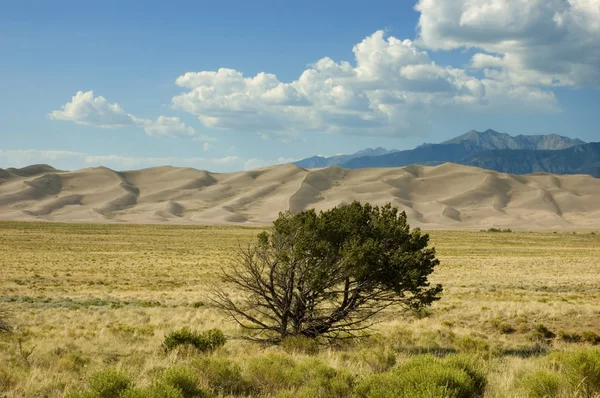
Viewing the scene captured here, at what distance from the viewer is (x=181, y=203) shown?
652 feet

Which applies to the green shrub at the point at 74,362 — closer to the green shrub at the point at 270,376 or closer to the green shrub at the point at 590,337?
the green shrub at the point at 270,376

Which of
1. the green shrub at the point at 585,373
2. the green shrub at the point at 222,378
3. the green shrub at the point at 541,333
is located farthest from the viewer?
the green shrub at the point at 541,333

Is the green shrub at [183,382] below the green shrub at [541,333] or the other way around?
the other way around

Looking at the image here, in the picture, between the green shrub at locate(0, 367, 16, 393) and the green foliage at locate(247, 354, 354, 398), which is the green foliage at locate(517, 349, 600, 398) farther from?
the green shrub at locate(0, 367, 16, 393)

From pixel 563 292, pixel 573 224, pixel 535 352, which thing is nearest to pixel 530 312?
pixel 535 352

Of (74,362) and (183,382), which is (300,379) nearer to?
(183,382)

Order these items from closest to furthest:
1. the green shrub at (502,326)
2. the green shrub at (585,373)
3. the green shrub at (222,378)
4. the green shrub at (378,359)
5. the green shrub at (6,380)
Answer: the green shrub at (585,373)
the green shrub at (6,380)
the green shrub at (222,378)
the green shrub at (378,359)
the green shrub at (502,326)

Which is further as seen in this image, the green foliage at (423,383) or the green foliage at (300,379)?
the green foliage at (300,379)

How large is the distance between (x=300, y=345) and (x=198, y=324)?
26.2 feet

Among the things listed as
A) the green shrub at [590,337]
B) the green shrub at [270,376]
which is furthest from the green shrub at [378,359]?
the green shrub at [590,337]

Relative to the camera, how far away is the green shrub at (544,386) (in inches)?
293

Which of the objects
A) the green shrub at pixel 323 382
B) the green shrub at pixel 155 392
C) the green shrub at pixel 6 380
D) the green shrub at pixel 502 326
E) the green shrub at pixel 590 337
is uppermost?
the green shrub at pixel 155 392

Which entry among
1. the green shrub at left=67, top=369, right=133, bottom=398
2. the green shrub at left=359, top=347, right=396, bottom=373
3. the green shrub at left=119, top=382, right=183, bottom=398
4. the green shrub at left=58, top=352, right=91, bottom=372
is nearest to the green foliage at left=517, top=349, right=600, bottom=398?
the green shrub at left=359, top=347, right=396, bottom=373

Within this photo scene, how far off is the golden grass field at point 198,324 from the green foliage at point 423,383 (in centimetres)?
76
